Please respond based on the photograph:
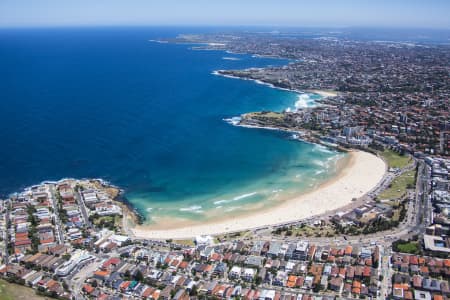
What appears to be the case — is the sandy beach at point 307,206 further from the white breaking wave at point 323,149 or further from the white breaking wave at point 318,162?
the white breaking wave at point 323,149

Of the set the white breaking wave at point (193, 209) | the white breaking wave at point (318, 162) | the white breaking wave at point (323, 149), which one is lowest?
the white breaking wave at point (193, 209)

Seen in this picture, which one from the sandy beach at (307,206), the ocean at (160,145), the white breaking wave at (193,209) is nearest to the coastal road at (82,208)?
the sandy beach at (307,206)

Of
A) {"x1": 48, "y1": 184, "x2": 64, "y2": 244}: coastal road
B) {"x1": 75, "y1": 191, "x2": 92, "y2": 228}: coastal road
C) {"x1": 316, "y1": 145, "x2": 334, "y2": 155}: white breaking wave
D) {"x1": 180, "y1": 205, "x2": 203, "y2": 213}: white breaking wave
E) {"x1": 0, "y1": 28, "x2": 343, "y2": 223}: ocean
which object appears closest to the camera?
{"x1": 48, "y1": 184, "x2": 64, "y2": 244}: coastal road

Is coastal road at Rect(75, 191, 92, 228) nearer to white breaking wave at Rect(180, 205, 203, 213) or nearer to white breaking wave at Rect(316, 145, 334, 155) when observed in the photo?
white breaking wave at Rect(180, 205, 203, 213)

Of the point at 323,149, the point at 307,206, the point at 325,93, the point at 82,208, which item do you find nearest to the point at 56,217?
the point at 82,208

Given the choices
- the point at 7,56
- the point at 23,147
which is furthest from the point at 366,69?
the point at 7,56

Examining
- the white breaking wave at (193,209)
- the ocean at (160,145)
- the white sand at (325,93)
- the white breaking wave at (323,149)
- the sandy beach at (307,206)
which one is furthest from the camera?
the white sand at (325,93)

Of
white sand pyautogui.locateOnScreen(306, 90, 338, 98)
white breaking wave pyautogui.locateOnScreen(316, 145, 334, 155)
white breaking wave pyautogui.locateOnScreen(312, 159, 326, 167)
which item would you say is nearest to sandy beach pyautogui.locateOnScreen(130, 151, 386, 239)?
white breaking wave pyautogui.locateOnScreen(312, 159, 326, 167)

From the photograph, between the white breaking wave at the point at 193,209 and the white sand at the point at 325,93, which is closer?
the white breaking wave at the point at 193,209
